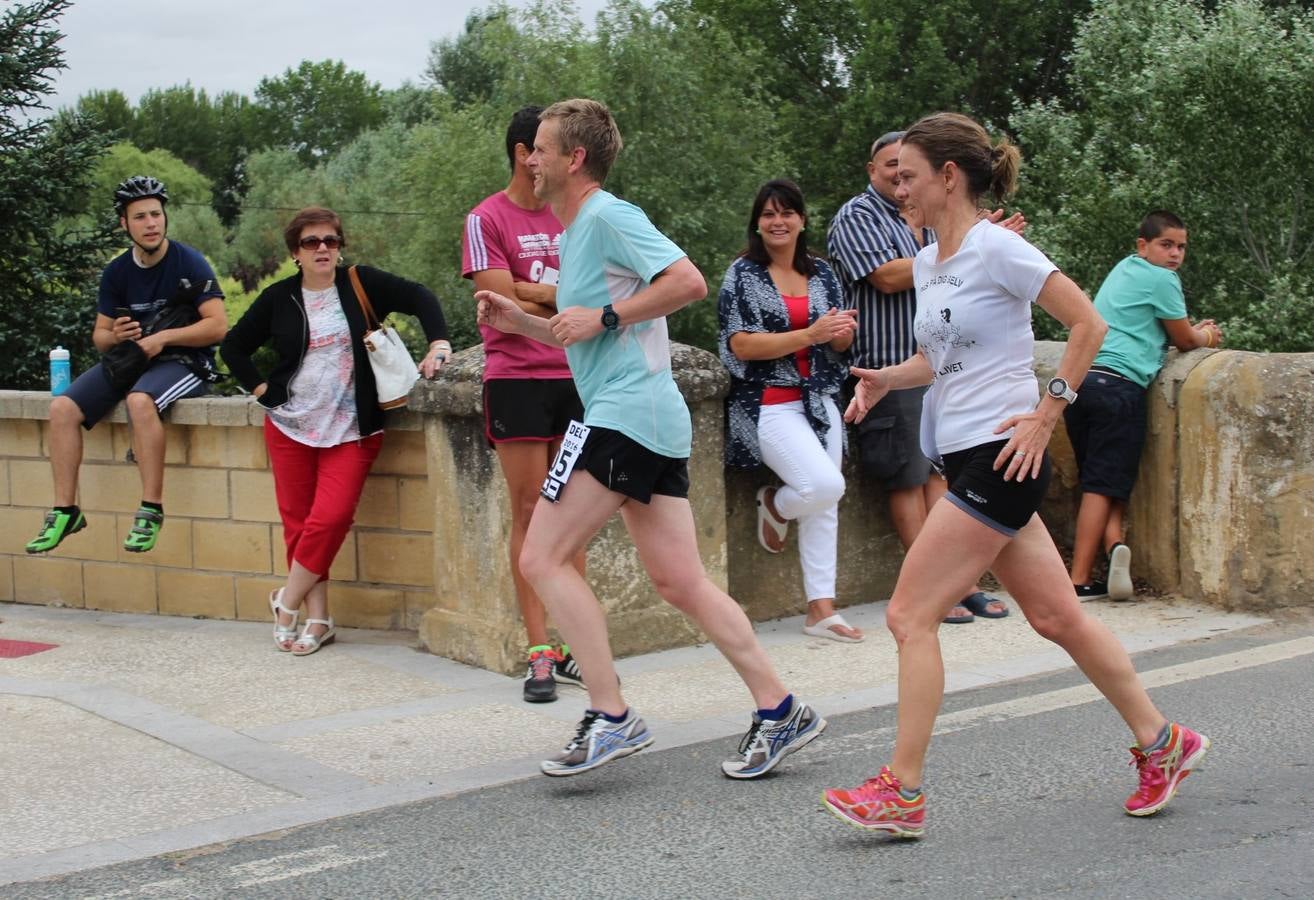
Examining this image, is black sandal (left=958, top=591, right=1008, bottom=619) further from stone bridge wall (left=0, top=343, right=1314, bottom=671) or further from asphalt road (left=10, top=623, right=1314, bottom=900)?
asphalt road (left=10, top=623, right=1314, bottom=900)

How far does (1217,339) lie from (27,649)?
18.5 ft

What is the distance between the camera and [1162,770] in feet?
14.3

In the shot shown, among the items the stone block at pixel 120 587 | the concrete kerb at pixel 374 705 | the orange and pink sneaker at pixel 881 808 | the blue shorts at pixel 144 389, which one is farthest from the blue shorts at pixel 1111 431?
the stone block at pixel 120 587

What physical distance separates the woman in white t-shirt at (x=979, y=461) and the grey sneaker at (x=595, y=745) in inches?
33.9

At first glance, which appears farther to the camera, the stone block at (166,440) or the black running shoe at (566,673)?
the stone block at (166,440)

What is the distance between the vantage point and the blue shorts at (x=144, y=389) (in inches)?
297

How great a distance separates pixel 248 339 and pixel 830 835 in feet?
12.2

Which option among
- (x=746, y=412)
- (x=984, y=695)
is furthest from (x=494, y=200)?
(x=984, y=695)

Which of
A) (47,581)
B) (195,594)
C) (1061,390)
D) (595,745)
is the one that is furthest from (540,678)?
(47,581)

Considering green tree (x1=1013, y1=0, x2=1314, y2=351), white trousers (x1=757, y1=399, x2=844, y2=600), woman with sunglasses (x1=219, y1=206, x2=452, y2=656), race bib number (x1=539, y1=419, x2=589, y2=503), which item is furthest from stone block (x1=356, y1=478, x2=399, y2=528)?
green tree (x1=1013, y1=0, x2=1314, y2=351)

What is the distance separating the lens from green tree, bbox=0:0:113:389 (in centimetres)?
1076

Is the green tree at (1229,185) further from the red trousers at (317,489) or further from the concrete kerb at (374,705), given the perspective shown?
the red trousers at (317,489)

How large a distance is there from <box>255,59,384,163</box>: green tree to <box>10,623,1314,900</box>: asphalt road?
364 ft

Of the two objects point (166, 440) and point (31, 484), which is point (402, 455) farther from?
point (31, 484)
